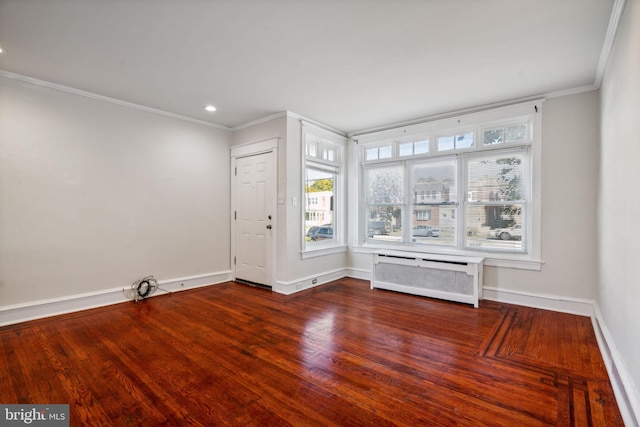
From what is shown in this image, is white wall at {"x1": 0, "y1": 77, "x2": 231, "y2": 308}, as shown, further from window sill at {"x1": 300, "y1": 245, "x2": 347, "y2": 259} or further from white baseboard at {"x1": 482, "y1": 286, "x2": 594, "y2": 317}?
white baseboard at {"x1": 482, "y1": 286, "x2": 594, "y2": 317}

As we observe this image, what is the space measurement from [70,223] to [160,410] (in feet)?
9.29

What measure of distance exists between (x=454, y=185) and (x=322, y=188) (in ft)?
6.88

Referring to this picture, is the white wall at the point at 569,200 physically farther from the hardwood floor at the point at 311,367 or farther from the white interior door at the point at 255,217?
the white interior door at the point at 255,217

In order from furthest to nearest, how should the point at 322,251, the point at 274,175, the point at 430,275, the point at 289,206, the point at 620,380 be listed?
the point at 322,251, the point at 274,175, the point at 289,206, the point at 430,275, the point at 620,380

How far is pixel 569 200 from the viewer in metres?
3.46

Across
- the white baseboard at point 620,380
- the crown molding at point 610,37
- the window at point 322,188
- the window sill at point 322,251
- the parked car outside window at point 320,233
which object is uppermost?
the crown molding at point 610,37

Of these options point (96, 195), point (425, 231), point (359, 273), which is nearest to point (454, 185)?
point (425, 231)

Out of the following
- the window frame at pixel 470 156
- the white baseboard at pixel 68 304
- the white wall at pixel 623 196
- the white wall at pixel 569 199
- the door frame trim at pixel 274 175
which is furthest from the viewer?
the door frame trim at pixel 274 175

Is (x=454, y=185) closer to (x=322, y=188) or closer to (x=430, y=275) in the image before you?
(x=430, y=275)

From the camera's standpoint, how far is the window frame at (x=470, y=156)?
12.0 feet

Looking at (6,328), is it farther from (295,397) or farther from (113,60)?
(295,397)

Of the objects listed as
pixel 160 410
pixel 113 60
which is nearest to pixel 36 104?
pixel 113 60

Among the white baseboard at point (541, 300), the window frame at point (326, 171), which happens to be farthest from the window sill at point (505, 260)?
the window frame at point (326, 171)

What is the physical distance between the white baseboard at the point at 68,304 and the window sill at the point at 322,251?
1.90 m
